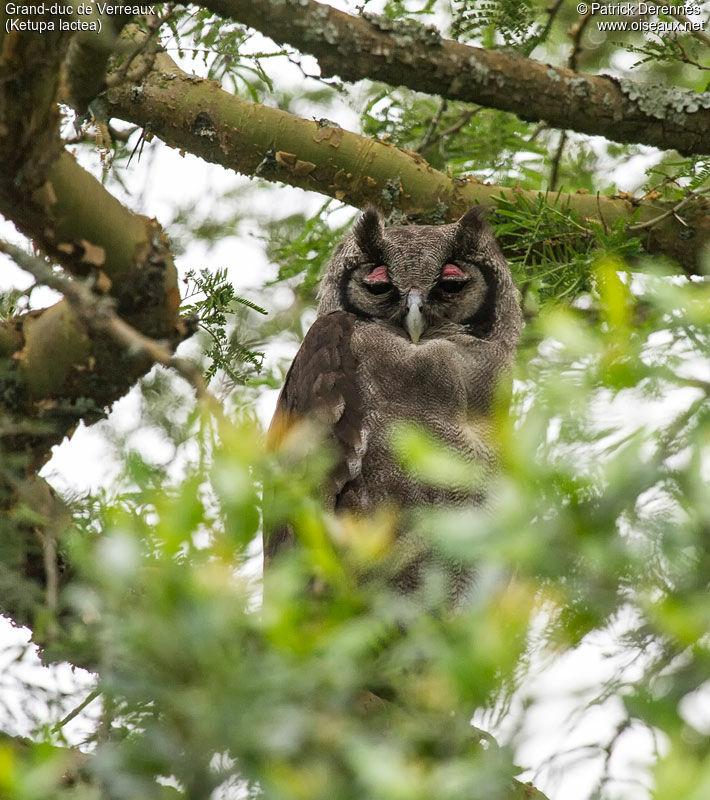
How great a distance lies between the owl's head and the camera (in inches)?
151

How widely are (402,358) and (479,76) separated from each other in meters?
1.03

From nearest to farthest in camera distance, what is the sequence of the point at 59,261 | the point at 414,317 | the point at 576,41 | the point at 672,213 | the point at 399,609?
the point at 399,609 → the point at 59,261 → the point at 672,213 → the point at 414,317 → the point at 576,41

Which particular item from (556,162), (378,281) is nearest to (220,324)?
(378,281)

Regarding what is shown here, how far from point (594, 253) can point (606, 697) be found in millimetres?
2379

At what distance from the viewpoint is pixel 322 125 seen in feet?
12.6

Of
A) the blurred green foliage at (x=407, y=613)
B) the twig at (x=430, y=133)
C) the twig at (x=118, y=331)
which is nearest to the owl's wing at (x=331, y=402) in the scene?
the twig at (x=430, y=133)

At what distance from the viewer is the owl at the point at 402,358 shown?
337 centimetres

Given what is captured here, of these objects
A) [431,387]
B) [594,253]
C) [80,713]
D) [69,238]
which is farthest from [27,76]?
[594,253]

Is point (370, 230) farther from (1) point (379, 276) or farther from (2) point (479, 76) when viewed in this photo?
(2) point (479, 76)

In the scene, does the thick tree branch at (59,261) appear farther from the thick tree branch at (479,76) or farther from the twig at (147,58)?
the thick tree branch at (479,76)

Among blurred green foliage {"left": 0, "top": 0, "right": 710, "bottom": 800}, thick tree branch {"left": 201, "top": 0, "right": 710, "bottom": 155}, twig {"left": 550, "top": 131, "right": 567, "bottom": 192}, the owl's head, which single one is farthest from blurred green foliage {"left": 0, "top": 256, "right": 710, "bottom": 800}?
twig {"left": 550, "top": 131, "right": 567, "bottom": 192}

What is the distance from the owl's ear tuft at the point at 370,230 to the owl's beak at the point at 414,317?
0.26 metres

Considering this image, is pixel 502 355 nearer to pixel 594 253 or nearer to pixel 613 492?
pixel 594 253

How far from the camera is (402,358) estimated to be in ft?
11.8
